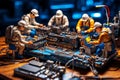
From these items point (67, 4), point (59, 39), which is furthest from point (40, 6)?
point (59, 39)

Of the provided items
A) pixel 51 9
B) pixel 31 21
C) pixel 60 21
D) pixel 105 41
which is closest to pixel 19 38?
pixel 31 21

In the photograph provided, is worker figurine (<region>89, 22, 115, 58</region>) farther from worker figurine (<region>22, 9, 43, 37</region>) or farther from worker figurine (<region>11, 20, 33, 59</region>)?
worker figurine (<region>22, 9, 43, 37</region>)

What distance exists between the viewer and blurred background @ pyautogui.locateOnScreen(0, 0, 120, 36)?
10766mm

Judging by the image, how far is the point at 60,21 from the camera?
949cm

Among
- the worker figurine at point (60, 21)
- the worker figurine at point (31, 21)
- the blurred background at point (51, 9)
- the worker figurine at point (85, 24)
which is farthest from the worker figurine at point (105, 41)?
the blurred background at point (51, 9)

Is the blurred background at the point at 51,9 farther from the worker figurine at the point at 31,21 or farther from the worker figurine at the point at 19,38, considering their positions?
the worker figurine at the point at 19,38

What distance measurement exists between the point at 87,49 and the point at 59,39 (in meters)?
1.18

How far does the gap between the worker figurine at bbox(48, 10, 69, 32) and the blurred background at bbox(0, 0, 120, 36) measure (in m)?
1.84

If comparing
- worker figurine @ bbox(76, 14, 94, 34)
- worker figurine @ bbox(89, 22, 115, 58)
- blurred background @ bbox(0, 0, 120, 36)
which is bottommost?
worker figurine @ bbox(89, 22, 115, 58)

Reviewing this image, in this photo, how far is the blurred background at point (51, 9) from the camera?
10766 mm

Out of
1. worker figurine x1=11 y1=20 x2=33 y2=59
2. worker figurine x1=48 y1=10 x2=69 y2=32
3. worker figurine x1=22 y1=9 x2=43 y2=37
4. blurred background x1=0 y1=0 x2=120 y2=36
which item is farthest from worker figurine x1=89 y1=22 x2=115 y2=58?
blurred background x1=0 y1=0 x2=120 y2=36

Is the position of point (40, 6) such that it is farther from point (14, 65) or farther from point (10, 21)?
point (14, 65)

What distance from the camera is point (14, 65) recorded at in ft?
25.8

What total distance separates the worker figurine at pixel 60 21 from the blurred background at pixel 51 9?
1843mm
